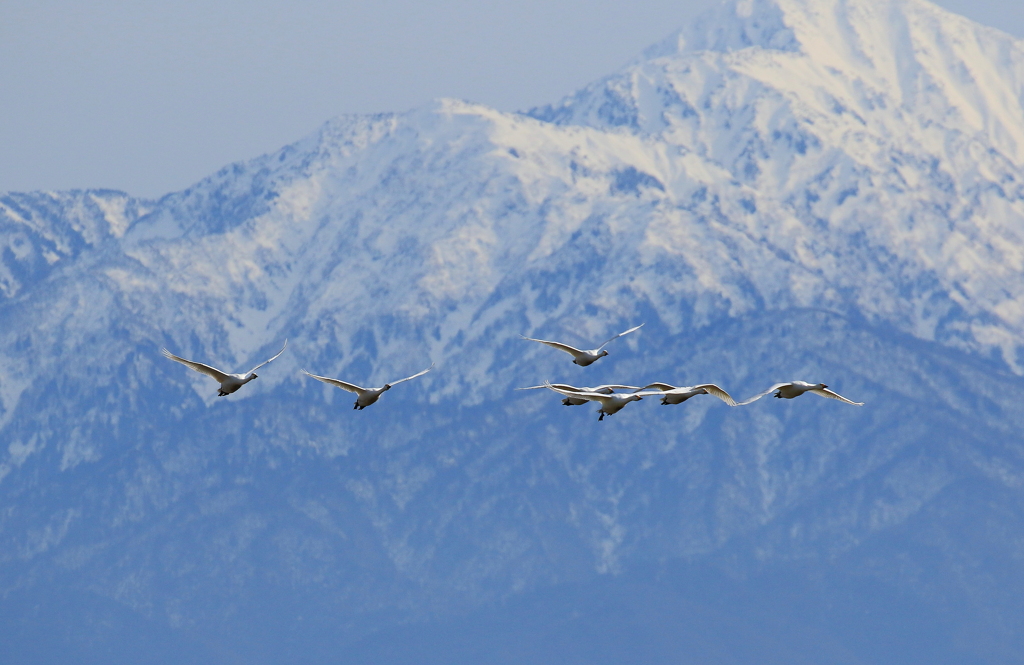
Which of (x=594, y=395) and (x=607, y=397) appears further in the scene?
(x=594, y=395)

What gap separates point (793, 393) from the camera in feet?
323

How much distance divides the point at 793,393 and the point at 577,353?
56.9ft

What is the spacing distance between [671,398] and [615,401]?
8.62 ft

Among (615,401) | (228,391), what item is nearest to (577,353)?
(615,401)

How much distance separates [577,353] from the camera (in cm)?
11275

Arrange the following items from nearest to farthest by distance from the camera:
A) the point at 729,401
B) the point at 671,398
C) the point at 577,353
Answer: the point at 729,401 → the point at 671,398 → the point at 577,353

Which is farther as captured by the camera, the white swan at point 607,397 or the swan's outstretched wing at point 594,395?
the white swan at point 607,397

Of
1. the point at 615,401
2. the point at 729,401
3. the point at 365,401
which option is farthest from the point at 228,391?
the point at 729,401

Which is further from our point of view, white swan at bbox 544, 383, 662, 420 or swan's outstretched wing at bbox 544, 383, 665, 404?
white swan at bbox 544, 383, 662, 420

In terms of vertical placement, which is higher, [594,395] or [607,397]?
[607,397]

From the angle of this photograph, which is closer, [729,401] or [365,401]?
[729,401]

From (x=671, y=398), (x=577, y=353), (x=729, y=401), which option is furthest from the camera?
(x=577, y=353)

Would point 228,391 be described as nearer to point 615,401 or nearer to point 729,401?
point 615,401

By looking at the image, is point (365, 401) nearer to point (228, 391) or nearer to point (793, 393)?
point (228, 391)
